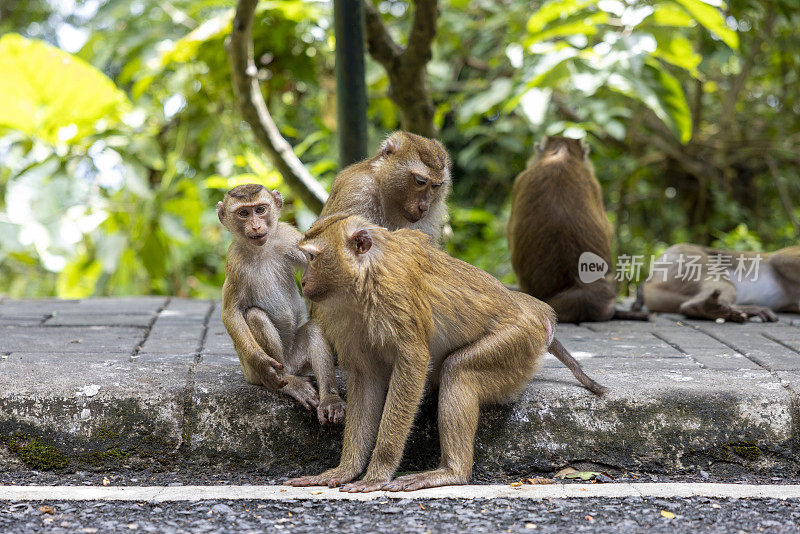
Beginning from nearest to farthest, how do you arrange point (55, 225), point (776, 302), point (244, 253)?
point (244, 253) → point (776, 302) → point (55, 225)

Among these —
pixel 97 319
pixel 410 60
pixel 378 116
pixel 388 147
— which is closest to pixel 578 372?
pixel 388 147

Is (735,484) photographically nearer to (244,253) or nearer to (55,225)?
(244,253)

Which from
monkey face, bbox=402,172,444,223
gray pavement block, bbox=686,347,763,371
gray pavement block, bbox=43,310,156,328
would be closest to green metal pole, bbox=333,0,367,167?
monkey face, bbox=402,172,444,223

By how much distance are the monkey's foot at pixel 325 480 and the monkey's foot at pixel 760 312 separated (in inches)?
141

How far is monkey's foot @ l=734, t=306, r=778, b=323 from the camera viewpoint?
5.48 meters

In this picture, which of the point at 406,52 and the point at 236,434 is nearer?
the point at 236,434

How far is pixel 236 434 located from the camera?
340cm

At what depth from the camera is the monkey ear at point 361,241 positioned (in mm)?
3051

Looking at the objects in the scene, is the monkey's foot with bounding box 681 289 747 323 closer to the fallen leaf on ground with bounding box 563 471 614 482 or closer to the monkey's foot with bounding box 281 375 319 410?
the fallen leaf on ground with bounding box 563 471 614 482

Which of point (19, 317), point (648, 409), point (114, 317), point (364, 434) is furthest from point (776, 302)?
point (19, 317)

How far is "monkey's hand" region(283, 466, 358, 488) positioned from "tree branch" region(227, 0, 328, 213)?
2.82 metres

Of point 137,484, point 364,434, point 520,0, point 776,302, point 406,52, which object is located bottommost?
point 137,484

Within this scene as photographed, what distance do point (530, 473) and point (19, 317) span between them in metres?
3.66

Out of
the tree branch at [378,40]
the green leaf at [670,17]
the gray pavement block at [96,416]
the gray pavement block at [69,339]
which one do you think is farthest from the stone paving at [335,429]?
the tree branch at [378,40]
